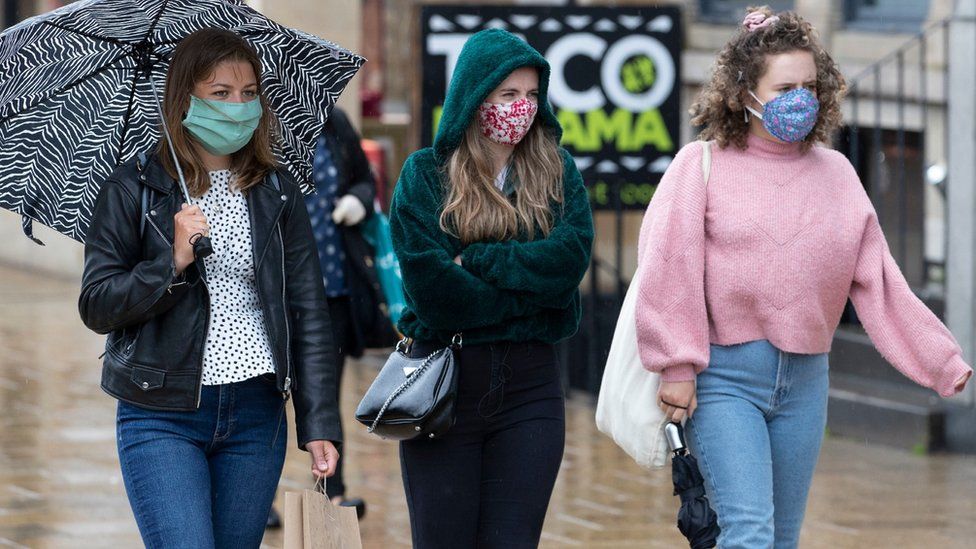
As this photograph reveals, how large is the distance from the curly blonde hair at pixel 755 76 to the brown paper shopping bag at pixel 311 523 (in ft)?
5.17

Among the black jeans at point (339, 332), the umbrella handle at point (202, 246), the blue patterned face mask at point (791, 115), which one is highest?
the blue patterned face mask at point (791, 115)

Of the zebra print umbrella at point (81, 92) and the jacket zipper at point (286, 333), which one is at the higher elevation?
the zebra print umbrella at point (81, 92)

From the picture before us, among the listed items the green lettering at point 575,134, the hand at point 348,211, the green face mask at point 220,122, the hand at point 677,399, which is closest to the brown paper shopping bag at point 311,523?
the green face mask at point 220,122

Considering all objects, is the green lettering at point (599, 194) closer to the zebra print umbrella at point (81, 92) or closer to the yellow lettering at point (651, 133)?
the yellow lettering at point (651, 133)

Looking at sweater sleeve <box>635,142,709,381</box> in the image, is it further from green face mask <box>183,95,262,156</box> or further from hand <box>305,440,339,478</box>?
green face mask <box>183,95,262,156</box>

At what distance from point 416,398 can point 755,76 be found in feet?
4.40

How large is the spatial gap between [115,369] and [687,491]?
1.57m

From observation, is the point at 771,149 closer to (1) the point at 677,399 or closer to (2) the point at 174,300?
(1) the point at 677,399

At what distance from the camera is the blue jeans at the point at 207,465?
398 centimetres

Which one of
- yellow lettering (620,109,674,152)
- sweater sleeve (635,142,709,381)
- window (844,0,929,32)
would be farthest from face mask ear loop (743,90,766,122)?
window (844,0,929,32)

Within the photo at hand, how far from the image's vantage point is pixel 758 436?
14.7ft

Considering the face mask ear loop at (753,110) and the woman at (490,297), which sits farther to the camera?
the face mask ear loop at (753,110)

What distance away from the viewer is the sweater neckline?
183 inches

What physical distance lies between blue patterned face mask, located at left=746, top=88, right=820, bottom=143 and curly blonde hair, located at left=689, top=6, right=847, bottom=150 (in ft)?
0.41
